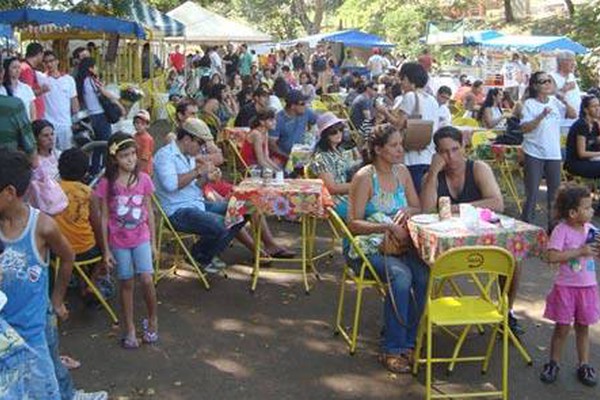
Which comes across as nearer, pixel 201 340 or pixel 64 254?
pixel 64 254

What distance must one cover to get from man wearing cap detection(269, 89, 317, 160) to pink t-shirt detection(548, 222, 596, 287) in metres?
4.45

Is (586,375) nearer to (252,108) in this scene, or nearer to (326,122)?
(326,122)

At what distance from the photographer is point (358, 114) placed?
11992 mm

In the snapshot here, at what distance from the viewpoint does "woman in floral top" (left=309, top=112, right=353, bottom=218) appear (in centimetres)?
657

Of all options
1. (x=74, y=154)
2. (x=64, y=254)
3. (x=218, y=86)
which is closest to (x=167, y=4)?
(x=218, y=86)

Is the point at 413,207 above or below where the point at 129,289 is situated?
above

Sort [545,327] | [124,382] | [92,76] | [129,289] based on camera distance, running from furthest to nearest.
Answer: [92,76] → [545,327] → [129,289] → [124,382]

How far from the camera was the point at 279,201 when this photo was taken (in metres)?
5.83

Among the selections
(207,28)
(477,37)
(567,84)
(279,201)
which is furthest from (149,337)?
(477,37)

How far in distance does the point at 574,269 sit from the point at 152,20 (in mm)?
13328

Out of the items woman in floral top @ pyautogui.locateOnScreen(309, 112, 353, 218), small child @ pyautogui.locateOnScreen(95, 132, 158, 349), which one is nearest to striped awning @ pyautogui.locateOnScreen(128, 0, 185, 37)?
woman in floral top @ pyautogui.locateOnScreen(309, 112, 353, 218)

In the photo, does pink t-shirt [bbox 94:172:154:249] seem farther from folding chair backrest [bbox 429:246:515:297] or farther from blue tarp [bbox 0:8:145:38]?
blue tarp [bbox 0:8:145:38]

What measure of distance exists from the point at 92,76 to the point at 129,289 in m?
5.72

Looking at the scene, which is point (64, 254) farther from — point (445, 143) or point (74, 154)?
point (445, 143)
